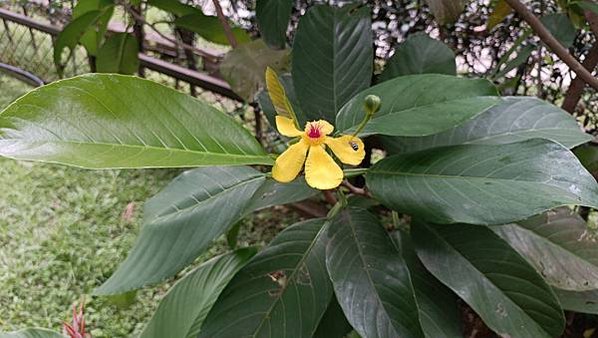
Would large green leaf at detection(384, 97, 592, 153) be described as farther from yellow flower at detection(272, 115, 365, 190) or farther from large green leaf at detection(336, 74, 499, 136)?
yellow flower at detection(272, 115, 365, 190)

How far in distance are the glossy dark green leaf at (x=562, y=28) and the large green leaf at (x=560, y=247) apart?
0.32 meters

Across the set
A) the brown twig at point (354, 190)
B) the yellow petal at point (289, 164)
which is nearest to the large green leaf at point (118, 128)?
the yellow petal at point (289, 164)

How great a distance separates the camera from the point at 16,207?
1.94 meters

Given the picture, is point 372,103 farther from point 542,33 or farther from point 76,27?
point 76,27

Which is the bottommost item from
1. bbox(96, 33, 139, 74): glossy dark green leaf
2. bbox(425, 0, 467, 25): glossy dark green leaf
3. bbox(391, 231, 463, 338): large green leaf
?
bbox(391, 231, 463, 338): large green leaf

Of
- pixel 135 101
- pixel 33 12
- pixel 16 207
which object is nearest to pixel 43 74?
pixel 33 12

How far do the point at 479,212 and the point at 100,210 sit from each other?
1.61 m

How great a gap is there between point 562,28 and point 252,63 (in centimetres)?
55

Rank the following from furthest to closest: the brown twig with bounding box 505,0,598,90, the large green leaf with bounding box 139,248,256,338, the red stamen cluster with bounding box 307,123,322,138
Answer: the large green leaf with bounding box 139,248,256,338, the brown twig with bounding box 505,0,598,90, the red stamen cluster with bounding box 307,123,322,138

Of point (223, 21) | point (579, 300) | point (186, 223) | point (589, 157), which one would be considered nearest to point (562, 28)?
point (589, 157)

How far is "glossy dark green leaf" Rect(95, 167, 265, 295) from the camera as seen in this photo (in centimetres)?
65

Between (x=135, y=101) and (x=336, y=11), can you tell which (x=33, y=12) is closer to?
(x=336, y=11)

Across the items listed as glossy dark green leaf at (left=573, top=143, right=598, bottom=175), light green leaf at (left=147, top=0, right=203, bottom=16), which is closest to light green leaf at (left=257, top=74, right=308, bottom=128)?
light green leaf at (left=147, top=0, right=203, bottom=16)

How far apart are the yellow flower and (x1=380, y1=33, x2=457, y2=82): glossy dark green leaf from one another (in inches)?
12.0
